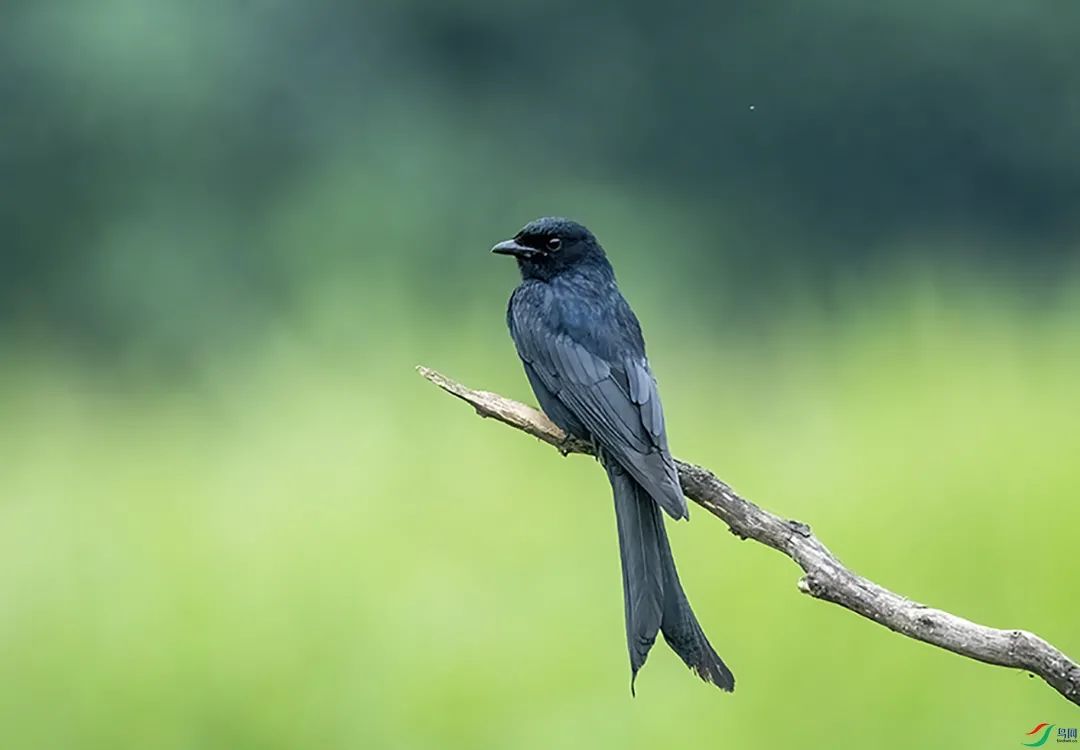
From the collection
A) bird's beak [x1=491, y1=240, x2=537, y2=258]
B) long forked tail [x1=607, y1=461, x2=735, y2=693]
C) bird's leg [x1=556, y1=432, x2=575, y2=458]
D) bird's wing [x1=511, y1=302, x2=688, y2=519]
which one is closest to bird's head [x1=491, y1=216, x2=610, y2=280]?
bird's beak [x1=491, y1=240, x2=537, y2=258]

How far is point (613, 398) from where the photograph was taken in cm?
265

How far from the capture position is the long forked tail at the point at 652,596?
2508 mm

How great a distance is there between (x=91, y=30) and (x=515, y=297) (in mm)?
2026

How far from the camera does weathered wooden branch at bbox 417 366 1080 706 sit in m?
2.24

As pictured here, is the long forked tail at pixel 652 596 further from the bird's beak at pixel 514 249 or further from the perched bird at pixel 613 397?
the bird's beak at pixel 514 249

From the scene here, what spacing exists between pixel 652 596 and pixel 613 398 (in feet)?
1.20

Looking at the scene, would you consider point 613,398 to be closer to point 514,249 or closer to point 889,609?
point 514,249

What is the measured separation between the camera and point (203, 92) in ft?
14.1

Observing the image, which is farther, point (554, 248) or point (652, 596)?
point (554, 248)

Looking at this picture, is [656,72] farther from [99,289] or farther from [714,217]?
[99,289]

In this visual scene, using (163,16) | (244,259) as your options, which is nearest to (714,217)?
(244,259)

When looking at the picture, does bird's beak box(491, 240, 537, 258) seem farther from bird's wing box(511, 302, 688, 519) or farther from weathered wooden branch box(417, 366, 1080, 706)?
weathered wooden branch box(417, 366, 1080, 706)

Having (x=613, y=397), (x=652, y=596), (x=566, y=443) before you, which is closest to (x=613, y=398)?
(x=613, y=397)

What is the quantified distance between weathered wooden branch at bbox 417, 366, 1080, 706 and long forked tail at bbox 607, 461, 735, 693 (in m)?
0.13
